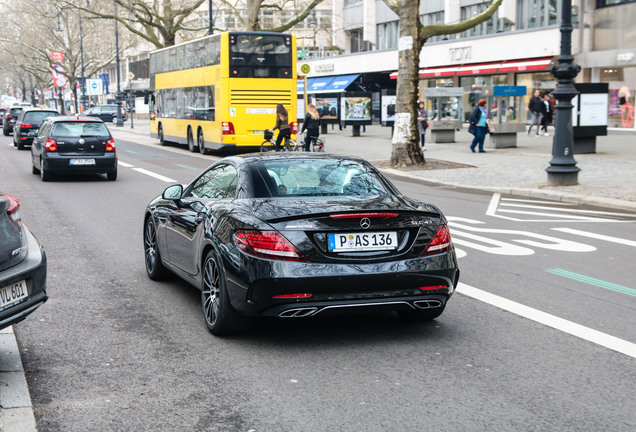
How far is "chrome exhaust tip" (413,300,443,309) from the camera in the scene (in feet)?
19.2

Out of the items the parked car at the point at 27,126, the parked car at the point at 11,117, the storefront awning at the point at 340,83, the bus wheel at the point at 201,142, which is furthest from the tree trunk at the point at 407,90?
the storefront awning at the point at 340,83

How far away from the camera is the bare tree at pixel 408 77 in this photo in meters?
21.8

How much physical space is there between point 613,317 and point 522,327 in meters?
0.84

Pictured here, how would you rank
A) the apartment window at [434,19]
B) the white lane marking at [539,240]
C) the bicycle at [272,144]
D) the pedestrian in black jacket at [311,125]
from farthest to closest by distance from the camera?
the apartment window at [434,19] < the pedestrian in black jacket at [311,125] < the bicycle at [272,144] < the white lane marking at [539,240]

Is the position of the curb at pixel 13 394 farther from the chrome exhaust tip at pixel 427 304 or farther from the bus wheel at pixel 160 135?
the bus wheel at pixel 160 135

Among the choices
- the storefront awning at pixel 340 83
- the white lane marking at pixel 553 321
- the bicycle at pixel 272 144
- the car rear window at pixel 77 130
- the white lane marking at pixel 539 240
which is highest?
the storefront awning at pixel 340 83

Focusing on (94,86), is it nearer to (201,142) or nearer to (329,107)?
(329,107)

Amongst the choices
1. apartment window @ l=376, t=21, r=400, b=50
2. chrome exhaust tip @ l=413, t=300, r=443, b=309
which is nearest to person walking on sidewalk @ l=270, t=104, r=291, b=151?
chrome exhaust tip @ l=413, t=300, r=443, b=309

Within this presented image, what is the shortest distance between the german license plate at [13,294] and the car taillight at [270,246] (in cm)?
142

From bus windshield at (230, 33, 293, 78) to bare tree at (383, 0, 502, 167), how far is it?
6.43 meters

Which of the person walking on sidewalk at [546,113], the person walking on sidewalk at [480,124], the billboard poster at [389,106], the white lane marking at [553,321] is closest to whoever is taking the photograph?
the white lane marking at [553,321]

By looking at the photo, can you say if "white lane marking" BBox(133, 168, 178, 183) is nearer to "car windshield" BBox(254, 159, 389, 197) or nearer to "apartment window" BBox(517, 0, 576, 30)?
"car windshield" BBox(254, 159, 389, 197)

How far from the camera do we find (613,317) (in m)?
6.65

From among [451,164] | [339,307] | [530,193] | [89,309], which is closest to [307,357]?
[339,307]
